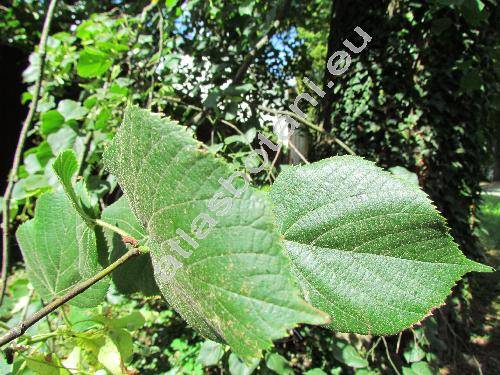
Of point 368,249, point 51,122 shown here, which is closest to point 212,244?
point 368,249

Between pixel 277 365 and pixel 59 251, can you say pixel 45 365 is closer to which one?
pixel 59 251

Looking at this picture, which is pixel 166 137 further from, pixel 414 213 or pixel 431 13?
pixel 431 13

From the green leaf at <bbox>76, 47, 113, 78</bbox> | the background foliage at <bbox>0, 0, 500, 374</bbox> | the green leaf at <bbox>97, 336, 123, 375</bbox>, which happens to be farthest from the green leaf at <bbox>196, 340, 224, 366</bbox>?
the green leaf at <bbox>76, 47, 113, 78</bbox>

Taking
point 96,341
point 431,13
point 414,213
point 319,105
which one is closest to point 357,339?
point 319,105

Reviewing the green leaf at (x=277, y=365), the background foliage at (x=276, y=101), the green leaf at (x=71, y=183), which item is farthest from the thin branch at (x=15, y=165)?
the green leaf at (x=277, y=365)

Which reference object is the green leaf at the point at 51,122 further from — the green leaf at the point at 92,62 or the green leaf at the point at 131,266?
the green leaf at the point at 131,266
